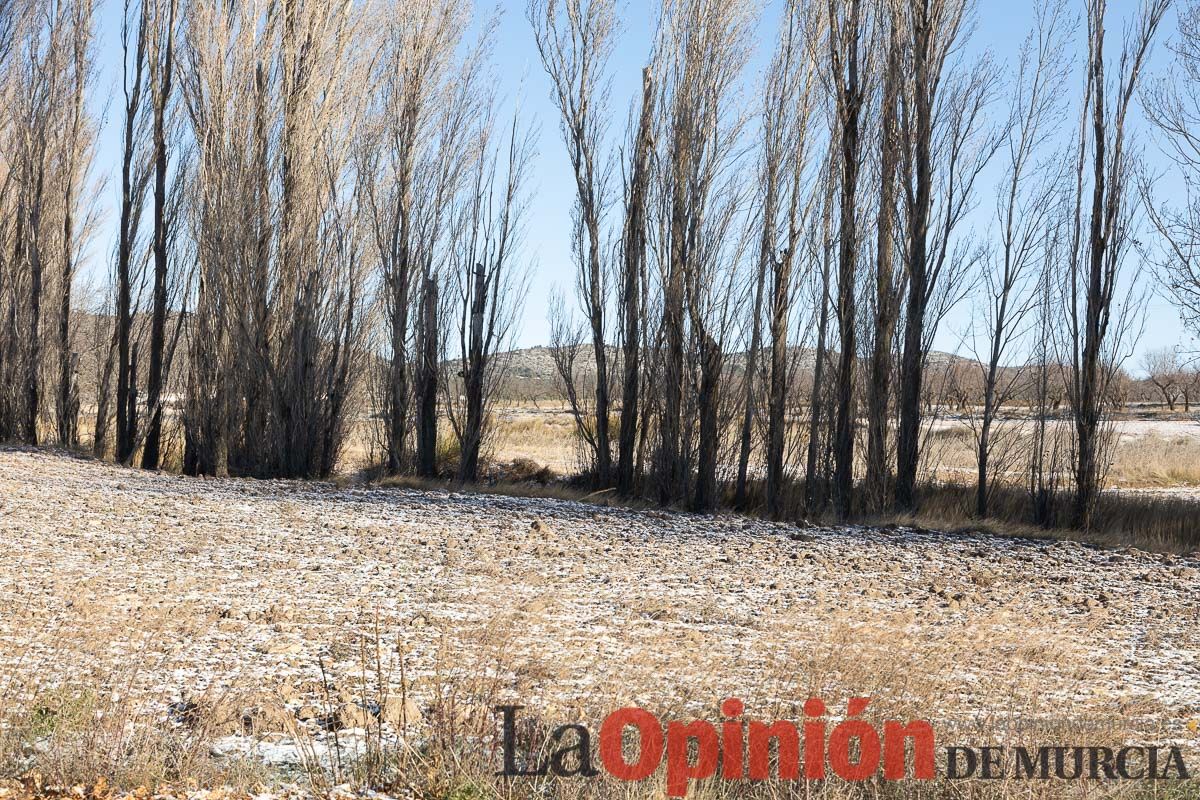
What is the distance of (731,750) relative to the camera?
10.1ft

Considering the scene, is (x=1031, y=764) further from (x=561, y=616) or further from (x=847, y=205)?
(x=847, y=205)

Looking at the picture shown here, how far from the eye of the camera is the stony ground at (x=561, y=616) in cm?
361

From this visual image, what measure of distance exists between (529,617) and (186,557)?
2479 mm

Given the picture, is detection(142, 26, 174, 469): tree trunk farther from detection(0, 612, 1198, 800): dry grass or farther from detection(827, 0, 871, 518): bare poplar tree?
detection(0, 612, 1198, 800): dry grass

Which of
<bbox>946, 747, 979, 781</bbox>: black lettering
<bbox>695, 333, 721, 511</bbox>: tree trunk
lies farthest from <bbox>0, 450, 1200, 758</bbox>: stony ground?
<bbox>695, 333, 721, 511</bbox>: tree trunk

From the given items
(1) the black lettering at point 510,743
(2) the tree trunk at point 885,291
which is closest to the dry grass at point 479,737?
(1) the black lettering at point 510,743

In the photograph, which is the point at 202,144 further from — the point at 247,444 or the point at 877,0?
the point at 877,0

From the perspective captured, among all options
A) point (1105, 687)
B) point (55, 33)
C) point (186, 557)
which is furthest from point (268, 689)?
point (55, 33)

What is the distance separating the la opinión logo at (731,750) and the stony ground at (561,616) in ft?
0.78

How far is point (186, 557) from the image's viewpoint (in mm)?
6062

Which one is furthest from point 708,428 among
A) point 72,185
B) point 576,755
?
point 72,185

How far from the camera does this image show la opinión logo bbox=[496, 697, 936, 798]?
9.71ft

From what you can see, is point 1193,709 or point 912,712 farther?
point 1193,709

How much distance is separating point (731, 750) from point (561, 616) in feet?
6.24
